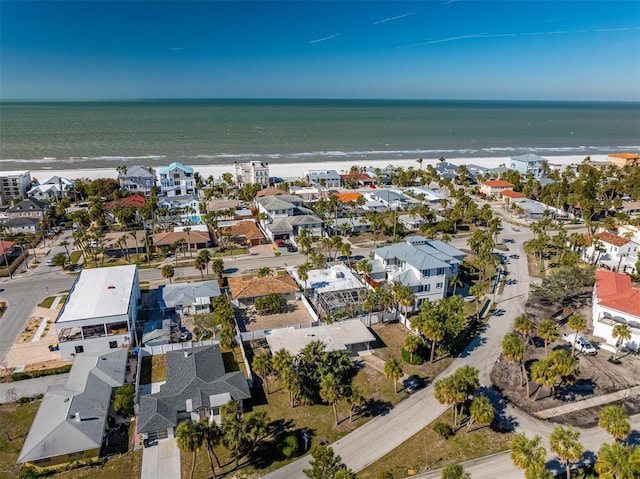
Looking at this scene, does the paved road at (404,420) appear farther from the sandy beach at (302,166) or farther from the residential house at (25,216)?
the sandy beach at (302,166)

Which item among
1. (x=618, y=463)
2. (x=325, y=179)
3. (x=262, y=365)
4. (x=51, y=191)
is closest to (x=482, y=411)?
(x=618, y=463)

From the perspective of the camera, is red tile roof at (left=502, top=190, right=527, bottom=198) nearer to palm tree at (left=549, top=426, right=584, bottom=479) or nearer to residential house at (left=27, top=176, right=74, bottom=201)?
palm tree at (left=549, top=426, right=584, bottom=479)

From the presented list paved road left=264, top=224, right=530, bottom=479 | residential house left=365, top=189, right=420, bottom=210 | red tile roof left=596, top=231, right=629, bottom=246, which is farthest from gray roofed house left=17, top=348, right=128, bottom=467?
residential house left=365, top=189, right=420, bottom=210

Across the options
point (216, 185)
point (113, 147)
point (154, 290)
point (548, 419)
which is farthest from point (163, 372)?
point (113, 147)

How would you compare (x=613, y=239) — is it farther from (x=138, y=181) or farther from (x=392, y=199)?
(x=138, y=181)

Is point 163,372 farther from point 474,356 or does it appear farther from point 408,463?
point 474,356

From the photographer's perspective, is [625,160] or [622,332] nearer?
[622,332]
